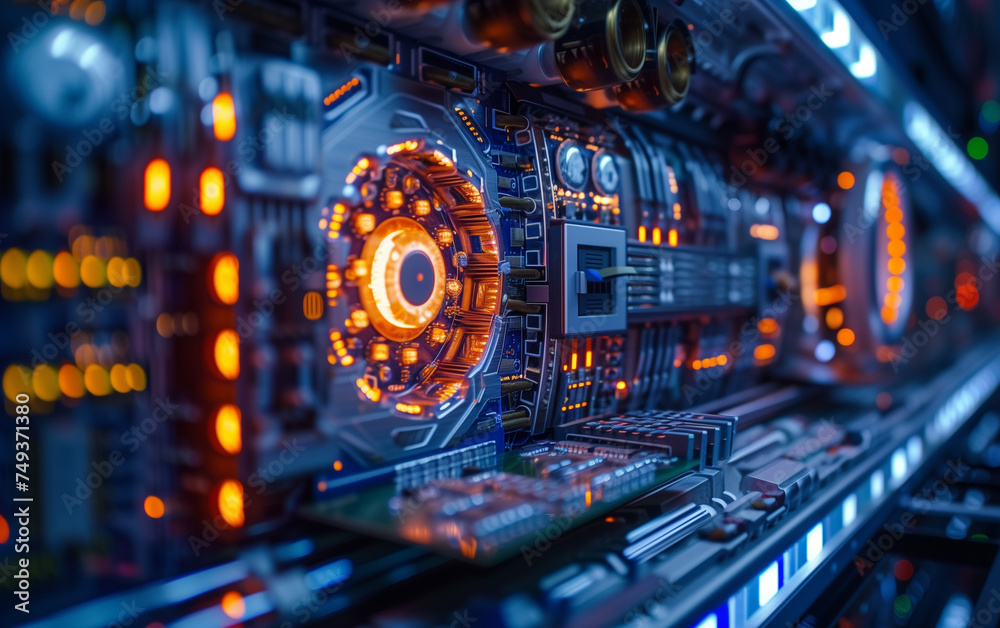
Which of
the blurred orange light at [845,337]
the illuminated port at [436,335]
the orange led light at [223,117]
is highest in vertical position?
the orange led light at [223,117]

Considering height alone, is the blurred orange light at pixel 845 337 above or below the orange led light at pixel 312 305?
below

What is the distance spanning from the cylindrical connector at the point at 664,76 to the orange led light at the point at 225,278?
49.9 inches

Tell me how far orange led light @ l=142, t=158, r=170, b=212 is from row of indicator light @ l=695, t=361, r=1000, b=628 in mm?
1289

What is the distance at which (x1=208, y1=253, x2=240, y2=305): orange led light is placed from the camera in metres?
1.18

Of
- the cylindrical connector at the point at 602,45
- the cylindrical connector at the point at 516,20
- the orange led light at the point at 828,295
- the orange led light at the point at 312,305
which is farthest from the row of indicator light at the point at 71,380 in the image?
the orange led light at the point at 828,295

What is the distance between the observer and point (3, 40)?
137cm

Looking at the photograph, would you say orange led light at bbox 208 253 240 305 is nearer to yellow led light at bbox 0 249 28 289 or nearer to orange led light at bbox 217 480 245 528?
orange led light at bbox 217 480 245 528

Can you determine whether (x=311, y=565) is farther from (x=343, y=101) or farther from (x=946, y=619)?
(x=946, y=619)

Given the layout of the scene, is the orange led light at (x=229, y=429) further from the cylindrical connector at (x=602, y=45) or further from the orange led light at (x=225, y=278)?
the cylindrical connector at (x=602, y=45)

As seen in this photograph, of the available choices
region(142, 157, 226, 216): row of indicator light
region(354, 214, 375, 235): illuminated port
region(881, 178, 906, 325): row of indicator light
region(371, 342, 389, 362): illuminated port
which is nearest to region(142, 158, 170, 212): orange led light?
region(142, 157, 226, 216): row of indicator light

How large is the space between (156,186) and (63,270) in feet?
1.12

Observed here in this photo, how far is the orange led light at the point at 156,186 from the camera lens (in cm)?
132

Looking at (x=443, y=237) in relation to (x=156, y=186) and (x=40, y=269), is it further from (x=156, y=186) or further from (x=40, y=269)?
(x=40, y=269)

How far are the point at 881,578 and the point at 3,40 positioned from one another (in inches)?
107
